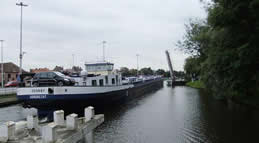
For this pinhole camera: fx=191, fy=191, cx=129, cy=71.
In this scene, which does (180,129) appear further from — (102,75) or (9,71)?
(9,71)

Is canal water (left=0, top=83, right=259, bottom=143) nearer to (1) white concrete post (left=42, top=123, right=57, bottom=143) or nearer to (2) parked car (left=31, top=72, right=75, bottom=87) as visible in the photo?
(2) parked car (left=31, top=72, right=75, bottom=87)

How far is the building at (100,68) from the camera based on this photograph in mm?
21172

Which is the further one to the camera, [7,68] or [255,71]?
[7,68]

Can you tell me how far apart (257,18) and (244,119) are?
6445 millimetres

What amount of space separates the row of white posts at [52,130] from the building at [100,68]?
1348 cm

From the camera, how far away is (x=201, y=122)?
40.4 feet

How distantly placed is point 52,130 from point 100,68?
1684cm

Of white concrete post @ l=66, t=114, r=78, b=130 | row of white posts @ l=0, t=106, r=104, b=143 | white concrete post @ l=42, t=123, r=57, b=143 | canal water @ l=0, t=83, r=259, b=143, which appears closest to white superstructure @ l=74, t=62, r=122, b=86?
canal water @ l=0, t=83, r=259, b=143

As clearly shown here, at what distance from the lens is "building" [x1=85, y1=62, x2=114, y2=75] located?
69.5ft

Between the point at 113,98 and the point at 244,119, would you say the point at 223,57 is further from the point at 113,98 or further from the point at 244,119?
the point at 113,98

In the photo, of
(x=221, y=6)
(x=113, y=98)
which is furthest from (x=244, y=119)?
(x=113, y=98)

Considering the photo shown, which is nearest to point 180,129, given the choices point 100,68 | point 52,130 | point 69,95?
point 69,95

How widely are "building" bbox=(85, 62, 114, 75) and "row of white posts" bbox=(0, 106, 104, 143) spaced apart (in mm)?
13481

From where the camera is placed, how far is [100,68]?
70.4 feet
